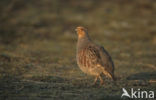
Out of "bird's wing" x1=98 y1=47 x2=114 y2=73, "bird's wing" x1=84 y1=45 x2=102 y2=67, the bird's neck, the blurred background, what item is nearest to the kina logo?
the blurred background

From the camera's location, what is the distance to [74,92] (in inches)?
274

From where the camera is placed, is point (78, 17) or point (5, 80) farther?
point (78, 17)

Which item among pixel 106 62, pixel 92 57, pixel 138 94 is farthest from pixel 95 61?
pixel 138 94

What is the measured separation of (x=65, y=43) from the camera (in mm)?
16016

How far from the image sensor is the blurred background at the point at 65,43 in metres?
7.41

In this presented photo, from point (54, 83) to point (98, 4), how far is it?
55.8ft

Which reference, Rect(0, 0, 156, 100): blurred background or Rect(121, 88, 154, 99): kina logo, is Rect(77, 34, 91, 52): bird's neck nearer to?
Rect(0, 0, 156, 100): blurred background

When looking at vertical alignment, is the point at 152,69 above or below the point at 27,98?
above

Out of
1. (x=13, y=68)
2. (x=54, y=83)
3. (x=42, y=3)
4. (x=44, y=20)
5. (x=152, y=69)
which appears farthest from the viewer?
(x=42, y=3)

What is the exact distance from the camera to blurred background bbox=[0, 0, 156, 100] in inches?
292

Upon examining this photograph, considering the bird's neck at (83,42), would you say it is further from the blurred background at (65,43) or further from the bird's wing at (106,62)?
the blurred background at (65,43)

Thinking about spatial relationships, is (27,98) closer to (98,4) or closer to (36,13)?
(36,13)

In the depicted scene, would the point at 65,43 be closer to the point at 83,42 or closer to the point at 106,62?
the point at 83,42

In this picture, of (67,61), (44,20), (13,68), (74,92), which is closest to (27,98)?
(74,92)
